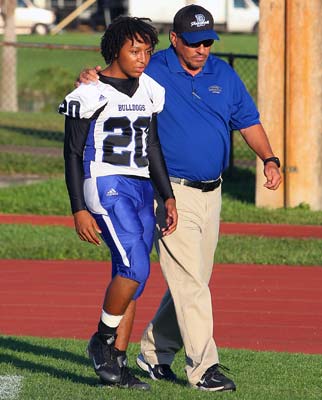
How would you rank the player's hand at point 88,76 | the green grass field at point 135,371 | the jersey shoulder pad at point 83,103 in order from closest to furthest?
the jersey shoulder pad at point 83,103 < the player's hand at point 88,76 < the green grass field at point 135,371

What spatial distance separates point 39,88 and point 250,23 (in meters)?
23.9

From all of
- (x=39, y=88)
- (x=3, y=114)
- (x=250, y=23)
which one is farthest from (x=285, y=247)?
(x=250, y=23)

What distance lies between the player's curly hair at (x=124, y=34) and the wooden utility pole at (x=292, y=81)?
8411 mm

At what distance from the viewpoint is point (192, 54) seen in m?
7.78

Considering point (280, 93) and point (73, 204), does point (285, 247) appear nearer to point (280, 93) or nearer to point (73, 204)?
point (280, 93)

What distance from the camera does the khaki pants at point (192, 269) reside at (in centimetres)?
770

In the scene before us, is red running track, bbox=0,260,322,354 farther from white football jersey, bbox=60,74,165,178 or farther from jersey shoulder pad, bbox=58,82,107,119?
jersey shoulder pad, bbox=58,82,107,119

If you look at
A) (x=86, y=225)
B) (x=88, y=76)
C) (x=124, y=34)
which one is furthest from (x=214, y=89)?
(x=86, y=225)

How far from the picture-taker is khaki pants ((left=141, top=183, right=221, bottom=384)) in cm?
770

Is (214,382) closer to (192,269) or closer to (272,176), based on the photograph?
(192,269)

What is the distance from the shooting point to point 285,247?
1393cm

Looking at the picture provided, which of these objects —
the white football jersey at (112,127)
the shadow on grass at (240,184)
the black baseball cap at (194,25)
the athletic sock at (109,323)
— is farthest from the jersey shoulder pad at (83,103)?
the shadow on grass at (240,184)

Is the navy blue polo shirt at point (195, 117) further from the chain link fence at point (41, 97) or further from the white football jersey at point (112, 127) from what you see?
the chain link fence at point (41, 97)

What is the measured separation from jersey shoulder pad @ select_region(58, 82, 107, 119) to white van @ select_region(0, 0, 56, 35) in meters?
51.3
